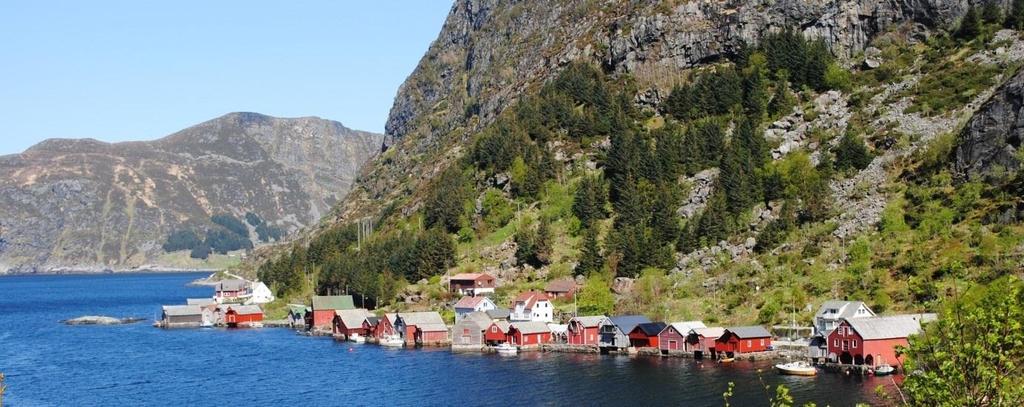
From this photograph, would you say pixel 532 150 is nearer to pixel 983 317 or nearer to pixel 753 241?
pixel 753 241

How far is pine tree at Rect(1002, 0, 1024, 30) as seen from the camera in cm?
16562

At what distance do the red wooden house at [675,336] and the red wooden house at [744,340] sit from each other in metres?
4.78

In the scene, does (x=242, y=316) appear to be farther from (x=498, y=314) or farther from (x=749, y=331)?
(x=749, y=331)

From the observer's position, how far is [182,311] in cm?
18725

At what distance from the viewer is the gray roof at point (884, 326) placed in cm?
9631

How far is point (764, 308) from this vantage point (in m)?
119

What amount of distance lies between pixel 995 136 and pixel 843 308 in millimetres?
43353

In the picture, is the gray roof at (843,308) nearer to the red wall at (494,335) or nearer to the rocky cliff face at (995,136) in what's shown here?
the rocky cliff face at (995,136)

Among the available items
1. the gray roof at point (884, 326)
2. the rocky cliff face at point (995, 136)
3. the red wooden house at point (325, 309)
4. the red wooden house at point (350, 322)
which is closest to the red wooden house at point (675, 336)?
the gray roof at point (884, 326)

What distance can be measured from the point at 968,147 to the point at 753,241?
30308 mm

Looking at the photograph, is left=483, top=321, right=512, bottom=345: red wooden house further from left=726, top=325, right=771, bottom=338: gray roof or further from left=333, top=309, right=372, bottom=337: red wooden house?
left=726, top=325, right=771, bottom=338: gray roof

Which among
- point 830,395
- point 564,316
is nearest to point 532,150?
point 564,316

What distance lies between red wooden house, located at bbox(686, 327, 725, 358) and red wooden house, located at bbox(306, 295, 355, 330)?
70.9 m

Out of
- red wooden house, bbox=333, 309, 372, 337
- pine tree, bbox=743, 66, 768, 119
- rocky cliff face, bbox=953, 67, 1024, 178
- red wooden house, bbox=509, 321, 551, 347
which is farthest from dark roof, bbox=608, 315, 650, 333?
pine tree, bbox=743, 66, 768, 119
